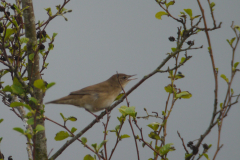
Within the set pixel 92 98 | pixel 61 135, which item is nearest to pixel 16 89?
pixel 61 135

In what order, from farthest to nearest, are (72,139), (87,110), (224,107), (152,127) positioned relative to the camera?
(87,110), (72,139), (152,127), (224,107)

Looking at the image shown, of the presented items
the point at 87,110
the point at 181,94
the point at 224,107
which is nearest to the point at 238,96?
the point at 224,107

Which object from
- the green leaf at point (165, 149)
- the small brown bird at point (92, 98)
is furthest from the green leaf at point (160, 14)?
the small brown bird at point (92, 98)

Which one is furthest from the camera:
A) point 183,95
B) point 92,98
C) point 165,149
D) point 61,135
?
point 92,98

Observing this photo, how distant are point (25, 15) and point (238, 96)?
1.51 meters

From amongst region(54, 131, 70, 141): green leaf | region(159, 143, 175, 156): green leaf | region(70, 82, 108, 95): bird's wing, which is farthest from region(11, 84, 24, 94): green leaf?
region(70, 82, 108, 95): bird's wing

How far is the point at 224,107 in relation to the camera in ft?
5.04

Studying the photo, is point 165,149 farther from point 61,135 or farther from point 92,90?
point 92,90

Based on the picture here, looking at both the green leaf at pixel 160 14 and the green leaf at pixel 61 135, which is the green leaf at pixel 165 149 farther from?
the green leaf at pixel 160 14

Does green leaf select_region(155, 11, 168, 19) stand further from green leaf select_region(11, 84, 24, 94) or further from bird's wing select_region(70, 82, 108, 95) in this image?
bird's wing select_region(70, 82, 108, 95)

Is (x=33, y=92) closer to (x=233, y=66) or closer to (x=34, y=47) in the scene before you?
(x=34, y=47)

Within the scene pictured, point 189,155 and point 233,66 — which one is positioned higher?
point 233,66

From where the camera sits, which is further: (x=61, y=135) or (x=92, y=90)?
(x=92, y=90)

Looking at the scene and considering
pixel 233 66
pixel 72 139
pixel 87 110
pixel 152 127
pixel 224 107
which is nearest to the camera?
pixel 224 107
